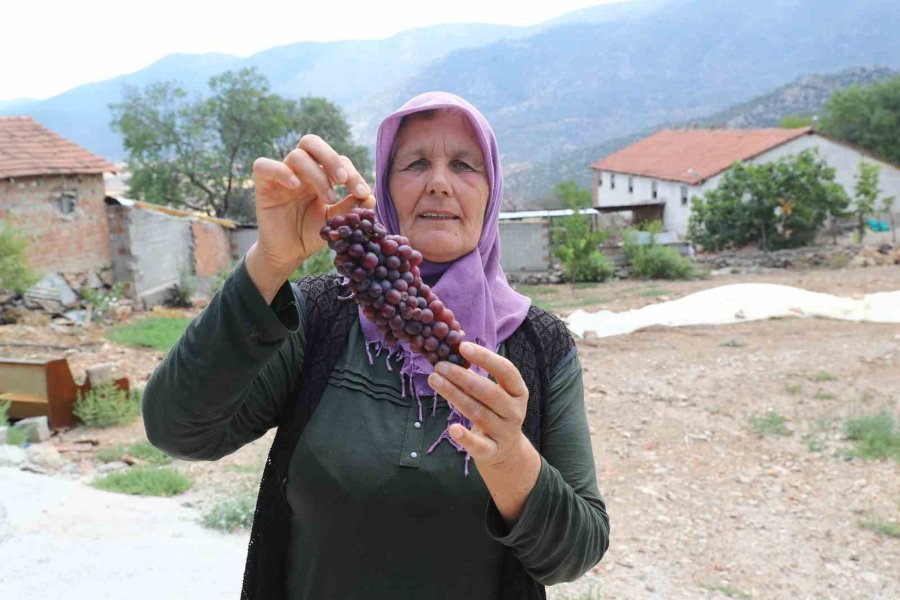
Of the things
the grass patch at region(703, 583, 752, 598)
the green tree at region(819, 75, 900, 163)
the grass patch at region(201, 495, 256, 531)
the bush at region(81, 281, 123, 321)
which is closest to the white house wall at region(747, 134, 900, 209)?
the green tree at region(819, 75, 900, 163)

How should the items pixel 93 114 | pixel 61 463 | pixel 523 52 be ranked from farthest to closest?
pixel 93 114
pixel 523 52
pixel 61 463

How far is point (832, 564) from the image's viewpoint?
217 inches

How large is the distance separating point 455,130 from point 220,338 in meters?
0.78

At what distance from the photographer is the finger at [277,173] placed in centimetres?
157

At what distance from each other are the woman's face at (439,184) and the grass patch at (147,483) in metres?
5.13

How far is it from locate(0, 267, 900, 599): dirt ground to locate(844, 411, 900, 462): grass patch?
0.13 meters

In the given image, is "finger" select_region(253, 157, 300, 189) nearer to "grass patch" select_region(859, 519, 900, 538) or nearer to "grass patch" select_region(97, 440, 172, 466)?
"grass patch" select_region(859, 519, 900, 538)

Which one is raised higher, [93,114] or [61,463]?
[93,114]

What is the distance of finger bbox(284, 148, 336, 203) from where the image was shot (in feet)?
5.23

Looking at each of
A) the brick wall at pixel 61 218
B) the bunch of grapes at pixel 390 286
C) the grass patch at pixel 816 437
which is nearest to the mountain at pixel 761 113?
the brick wall at pixel 61 218

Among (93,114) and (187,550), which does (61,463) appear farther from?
(93,114)

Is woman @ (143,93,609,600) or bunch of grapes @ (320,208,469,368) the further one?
woman @ (143,93,609,600)

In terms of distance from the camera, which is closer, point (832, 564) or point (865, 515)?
point (832, 564)

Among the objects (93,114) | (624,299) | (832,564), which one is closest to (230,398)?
(832,564)
